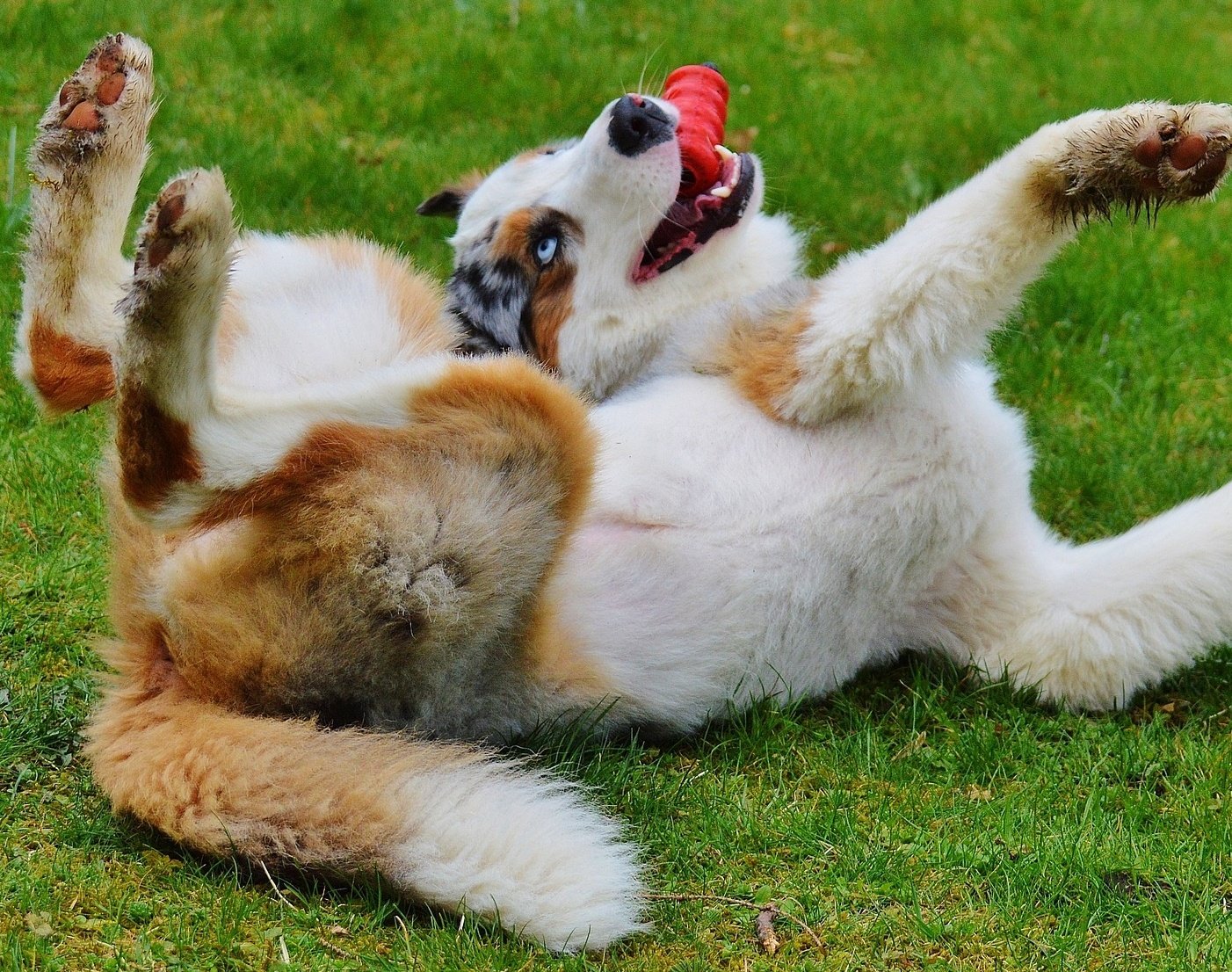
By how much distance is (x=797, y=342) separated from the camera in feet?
12.4

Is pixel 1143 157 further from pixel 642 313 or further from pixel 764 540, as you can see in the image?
pixel 642 313

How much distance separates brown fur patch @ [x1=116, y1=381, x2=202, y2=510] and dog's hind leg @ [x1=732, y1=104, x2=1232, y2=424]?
5.37ft

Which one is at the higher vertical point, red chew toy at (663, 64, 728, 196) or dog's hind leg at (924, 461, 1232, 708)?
red chew toy at (663, 64, 728, 196)

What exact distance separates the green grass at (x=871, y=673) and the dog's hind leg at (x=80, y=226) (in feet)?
2.40

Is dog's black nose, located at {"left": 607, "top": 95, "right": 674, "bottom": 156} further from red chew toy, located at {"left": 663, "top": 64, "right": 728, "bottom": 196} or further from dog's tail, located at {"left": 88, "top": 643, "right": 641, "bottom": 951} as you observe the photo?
dog's tail, located at {"left": 88, "top": 643, "right": 641, "bottom": 951}

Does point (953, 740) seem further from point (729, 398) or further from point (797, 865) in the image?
point (729, 398)

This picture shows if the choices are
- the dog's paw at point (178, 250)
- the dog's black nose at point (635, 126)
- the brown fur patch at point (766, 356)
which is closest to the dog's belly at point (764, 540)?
the brown fur patch at point (766, 356)

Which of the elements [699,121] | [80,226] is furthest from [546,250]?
[80,226]

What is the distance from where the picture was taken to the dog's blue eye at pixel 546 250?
4.37 meters

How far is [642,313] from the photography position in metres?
4.35

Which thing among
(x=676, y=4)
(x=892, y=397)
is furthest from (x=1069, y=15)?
(x=892, y=397)

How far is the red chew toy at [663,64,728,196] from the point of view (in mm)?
4387

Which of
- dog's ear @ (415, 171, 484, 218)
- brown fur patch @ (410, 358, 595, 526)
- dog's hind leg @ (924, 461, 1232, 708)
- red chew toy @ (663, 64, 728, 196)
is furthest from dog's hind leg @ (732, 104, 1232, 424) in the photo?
dog's ear @ (415, 171, 484, 218)

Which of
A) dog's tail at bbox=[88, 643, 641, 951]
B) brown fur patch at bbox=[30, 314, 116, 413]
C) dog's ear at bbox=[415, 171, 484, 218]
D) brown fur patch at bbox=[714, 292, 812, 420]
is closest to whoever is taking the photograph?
dog's tail at bbox=[88, 643, 641, 951]
